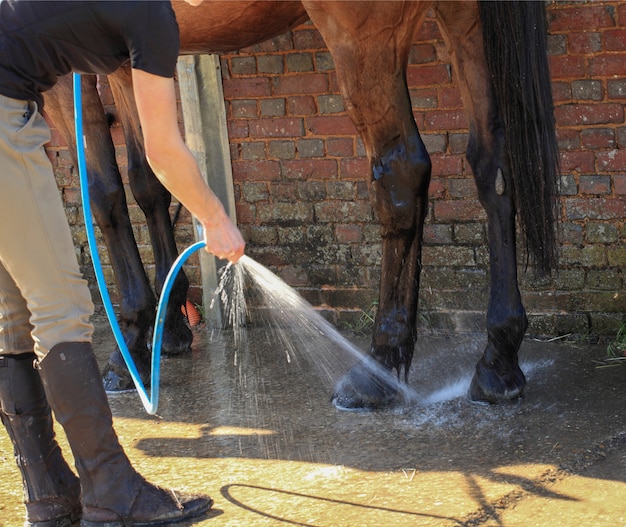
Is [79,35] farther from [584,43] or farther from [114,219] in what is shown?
[584,43]

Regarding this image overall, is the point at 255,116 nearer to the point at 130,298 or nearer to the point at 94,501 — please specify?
the point at 130,298

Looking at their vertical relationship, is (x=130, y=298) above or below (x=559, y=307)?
above

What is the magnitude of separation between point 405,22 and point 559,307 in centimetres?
168

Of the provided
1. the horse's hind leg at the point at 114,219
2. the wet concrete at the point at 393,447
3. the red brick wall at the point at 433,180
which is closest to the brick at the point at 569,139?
the red brick wall at the point at 433,180

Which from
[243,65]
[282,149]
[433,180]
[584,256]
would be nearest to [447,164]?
[433,180]

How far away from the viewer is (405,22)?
3.42 meters

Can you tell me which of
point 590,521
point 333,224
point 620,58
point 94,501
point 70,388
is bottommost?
point 590,521

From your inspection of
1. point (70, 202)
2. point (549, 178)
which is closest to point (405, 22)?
point (549, 178)

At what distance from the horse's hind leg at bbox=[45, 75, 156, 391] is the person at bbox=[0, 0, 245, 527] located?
136cm

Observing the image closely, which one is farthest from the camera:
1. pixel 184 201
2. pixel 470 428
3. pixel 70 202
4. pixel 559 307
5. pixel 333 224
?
pixel 70 202

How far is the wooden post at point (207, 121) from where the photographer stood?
4.86 metres

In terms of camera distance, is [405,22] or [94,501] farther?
[405,22]

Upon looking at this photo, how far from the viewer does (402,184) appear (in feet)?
11.9

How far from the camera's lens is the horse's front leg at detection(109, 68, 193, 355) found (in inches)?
176
